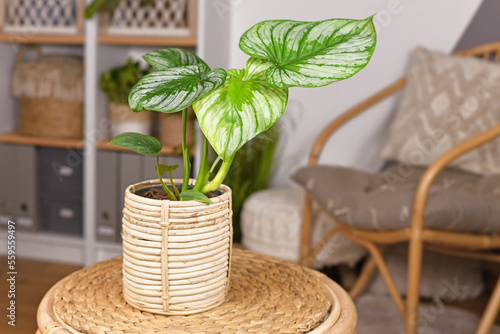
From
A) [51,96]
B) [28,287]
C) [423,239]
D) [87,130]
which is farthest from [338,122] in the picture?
[28,287]

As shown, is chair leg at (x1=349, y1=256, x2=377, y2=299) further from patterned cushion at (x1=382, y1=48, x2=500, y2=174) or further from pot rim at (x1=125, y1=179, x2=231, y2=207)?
pot rim at (x1=125, y1=179, x2=231, y2=207)

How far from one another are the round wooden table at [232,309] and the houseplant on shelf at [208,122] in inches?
1.2

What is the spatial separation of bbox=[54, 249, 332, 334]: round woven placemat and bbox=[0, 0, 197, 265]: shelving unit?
117cm

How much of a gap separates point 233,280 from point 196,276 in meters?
0.15

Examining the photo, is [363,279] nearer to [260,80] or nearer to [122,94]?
[122,94]

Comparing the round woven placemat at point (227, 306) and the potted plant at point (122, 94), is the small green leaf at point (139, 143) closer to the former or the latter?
the round woven placemat at point (227, 306)

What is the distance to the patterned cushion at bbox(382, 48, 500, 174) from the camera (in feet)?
5.99

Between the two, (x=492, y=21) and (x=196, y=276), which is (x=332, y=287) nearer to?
(x=196, y=276)

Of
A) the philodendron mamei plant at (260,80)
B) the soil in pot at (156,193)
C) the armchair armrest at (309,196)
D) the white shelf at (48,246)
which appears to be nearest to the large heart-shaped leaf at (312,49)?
the philodendron mamei plant at (260,80)

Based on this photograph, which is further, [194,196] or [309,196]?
[309,196]

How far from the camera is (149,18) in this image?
2.18m

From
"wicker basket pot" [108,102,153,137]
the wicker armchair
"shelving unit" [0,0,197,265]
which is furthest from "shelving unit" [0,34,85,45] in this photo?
the wicker armchair

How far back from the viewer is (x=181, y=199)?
771 mm

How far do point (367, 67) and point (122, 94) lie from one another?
945 millimetres
